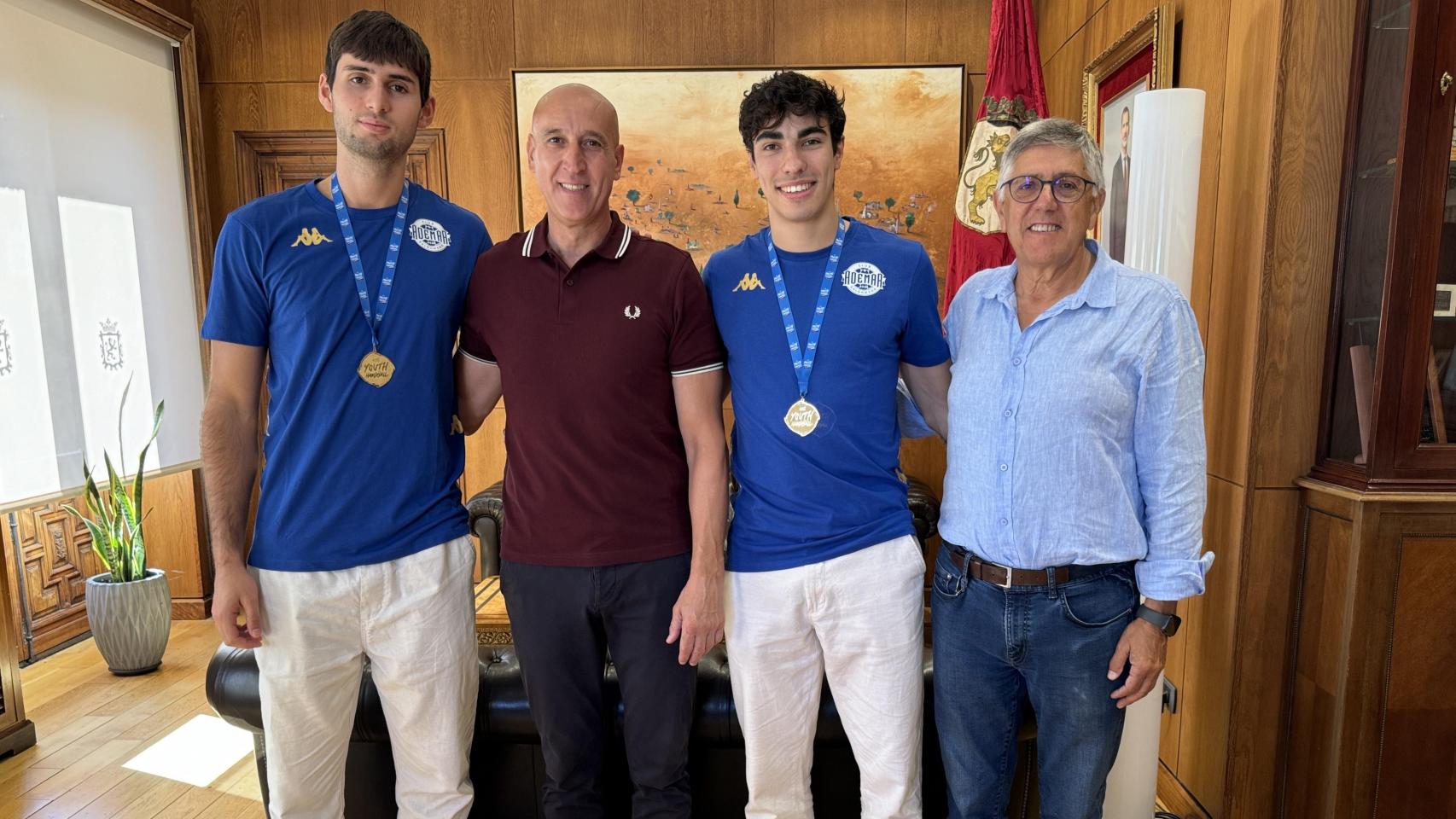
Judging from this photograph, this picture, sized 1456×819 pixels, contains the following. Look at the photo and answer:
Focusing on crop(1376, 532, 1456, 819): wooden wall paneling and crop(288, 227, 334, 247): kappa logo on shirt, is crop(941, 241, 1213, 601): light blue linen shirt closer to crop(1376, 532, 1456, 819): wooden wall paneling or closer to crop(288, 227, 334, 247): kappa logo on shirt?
crop(1376, 532, 1456, 819): wooden wall paneling

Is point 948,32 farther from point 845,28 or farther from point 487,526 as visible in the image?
point 487,526

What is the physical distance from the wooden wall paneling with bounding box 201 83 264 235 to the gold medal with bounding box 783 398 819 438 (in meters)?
4.56

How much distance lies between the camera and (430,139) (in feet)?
15.6

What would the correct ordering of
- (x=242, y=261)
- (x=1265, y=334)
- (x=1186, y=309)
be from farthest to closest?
(x=1265, y=334) → (x=242, y=261) → (x=1186, y=309)

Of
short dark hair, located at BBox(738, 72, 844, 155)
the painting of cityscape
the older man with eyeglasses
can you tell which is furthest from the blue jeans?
the painting of cityscape

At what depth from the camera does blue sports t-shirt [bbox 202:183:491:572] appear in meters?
1.64

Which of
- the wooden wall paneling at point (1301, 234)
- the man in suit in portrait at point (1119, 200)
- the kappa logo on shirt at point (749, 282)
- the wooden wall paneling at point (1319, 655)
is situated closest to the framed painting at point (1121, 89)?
the man in suit in portrait at point (1119, 200)

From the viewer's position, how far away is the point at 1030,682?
1540 mm

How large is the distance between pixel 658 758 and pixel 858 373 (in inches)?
36.7

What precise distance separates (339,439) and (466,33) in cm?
381

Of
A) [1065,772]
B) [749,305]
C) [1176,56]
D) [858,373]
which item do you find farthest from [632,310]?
[1176,56]

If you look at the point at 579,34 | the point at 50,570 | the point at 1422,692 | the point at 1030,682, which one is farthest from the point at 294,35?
the point at 1422,692

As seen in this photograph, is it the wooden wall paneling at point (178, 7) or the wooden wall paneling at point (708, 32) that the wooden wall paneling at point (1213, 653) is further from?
the wooden wall paneling at point (178, 7)

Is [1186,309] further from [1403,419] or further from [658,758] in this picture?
[658,758]
